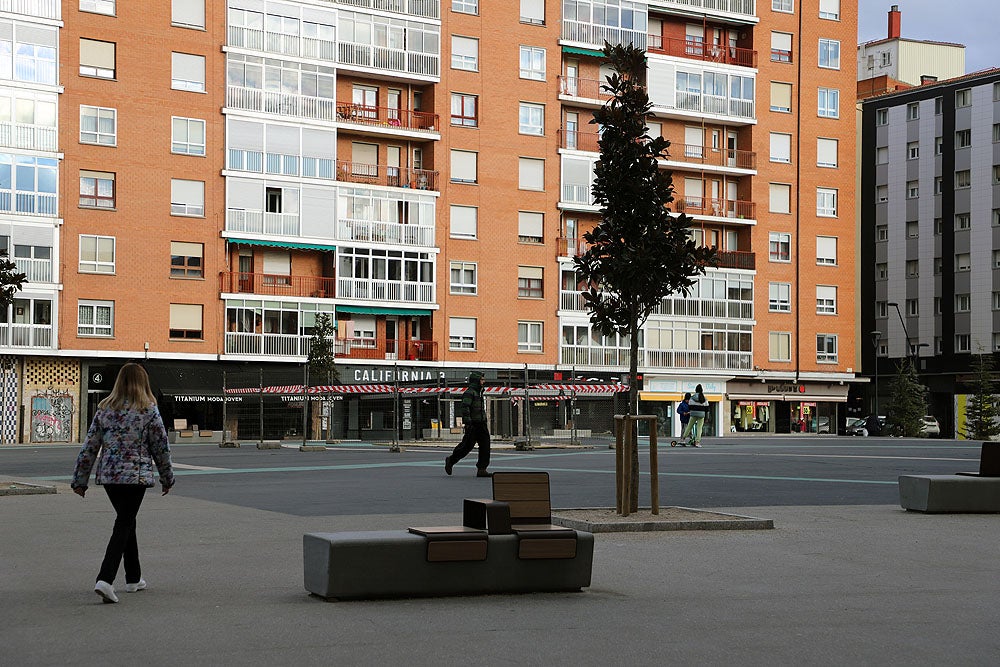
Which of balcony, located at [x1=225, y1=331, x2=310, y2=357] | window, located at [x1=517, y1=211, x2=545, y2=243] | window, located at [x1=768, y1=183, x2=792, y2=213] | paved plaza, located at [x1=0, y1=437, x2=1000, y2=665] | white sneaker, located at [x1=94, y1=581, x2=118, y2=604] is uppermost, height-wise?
window, located at [x1=768, y1=183, x2=792, y2=213]

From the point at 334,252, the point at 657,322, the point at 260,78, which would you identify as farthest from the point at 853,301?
the point at 260,78

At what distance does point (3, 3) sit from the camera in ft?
177

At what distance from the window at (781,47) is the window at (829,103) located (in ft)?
9.35

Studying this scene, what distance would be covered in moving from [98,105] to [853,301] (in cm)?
4337

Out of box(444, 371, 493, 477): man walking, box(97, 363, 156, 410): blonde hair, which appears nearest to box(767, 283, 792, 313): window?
box(444, 371, 493, 477): man walking

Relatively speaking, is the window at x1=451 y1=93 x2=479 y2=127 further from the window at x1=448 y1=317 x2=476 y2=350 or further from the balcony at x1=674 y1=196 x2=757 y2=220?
the balcony at x1=674 y1=196 x2=757 y2=220

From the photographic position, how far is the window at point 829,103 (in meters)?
74.8

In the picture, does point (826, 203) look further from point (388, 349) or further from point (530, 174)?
point (388, 349)

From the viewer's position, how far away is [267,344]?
5853 cm

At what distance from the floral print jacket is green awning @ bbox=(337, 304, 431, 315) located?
51691mm

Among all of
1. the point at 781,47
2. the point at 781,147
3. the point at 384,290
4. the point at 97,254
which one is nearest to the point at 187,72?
the point at 97,254

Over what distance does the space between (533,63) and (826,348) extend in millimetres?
24191

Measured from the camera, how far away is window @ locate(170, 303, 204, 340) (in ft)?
187

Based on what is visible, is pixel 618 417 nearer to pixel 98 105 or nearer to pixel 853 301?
pixel 98 105
